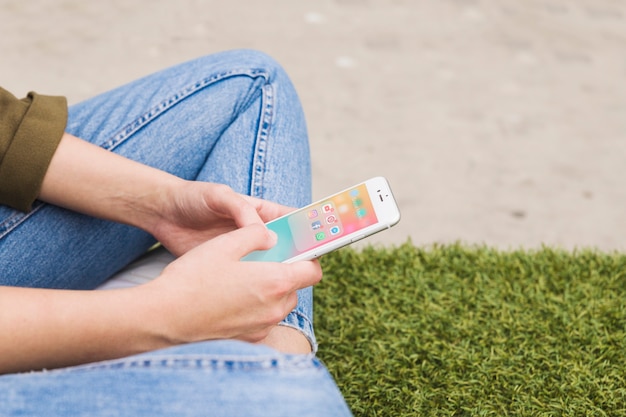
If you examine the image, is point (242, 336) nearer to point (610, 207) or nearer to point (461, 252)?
point (461, 252)

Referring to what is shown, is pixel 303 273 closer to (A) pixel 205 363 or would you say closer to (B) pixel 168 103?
(A) pixel 205 363

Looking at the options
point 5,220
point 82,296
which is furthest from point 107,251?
point 82,296

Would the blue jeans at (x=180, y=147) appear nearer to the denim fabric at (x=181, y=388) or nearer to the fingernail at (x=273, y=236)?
the fingernail at (x=273, y=236)

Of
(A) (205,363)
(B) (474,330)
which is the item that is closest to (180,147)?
(A) (205,363)

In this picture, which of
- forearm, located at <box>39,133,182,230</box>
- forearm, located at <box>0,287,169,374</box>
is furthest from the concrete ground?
forearm, located at <box>0,287,169,374</box>

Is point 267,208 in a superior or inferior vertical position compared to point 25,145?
inferior

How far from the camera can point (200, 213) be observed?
985 millimetres

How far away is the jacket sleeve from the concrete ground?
941 millimetres

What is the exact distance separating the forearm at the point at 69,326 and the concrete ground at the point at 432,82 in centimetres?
103

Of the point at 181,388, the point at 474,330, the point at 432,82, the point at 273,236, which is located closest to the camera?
the point at 181,388

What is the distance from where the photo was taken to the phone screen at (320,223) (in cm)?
94

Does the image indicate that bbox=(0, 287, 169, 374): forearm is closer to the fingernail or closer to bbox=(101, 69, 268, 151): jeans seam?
the fingernail

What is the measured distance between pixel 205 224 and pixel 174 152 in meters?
0.16

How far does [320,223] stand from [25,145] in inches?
16.7
